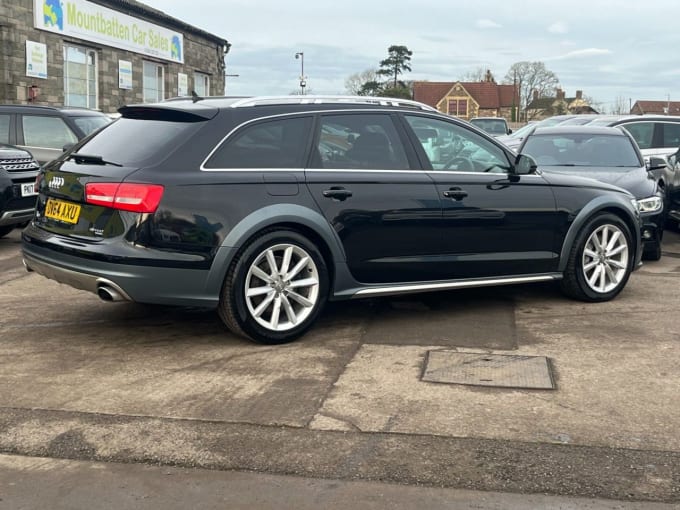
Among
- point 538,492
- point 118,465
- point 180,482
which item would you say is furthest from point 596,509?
point 118,465

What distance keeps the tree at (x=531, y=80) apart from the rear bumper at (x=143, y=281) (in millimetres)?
87095

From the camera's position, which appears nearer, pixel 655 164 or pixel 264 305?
pixel 264 305

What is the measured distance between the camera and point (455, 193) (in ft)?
19.8

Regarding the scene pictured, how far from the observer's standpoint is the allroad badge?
5.46m

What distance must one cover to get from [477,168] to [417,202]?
0.72 m

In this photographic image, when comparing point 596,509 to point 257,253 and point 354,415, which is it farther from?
point 257,253

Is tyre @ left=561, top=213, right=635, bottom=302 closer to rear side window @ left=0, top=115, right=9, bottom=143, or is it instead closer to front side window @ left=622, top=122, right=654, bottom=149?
front side window @ left=622, top=122, right=654, bottom=149

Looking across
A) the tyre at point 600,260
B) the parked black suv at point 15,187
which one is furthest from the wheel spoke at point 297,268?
the parked black suv at point 15,187

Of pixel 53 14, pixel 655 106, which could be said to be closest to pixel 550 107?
pixel 655 106

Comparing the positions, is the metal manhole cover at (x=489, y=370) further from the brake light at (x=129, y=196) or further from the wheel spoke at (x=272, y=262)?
the brake light at (x=129, y=196)

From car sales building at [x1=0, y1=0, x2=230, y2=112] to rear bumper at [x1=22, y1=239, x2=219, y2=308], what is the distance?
20.4m

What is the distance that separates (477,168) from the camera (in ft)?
20.6

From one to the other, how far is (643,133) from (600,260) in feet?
27.2

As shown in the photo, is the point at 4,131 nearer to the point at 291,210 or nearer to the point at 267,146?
the point at 267,146
